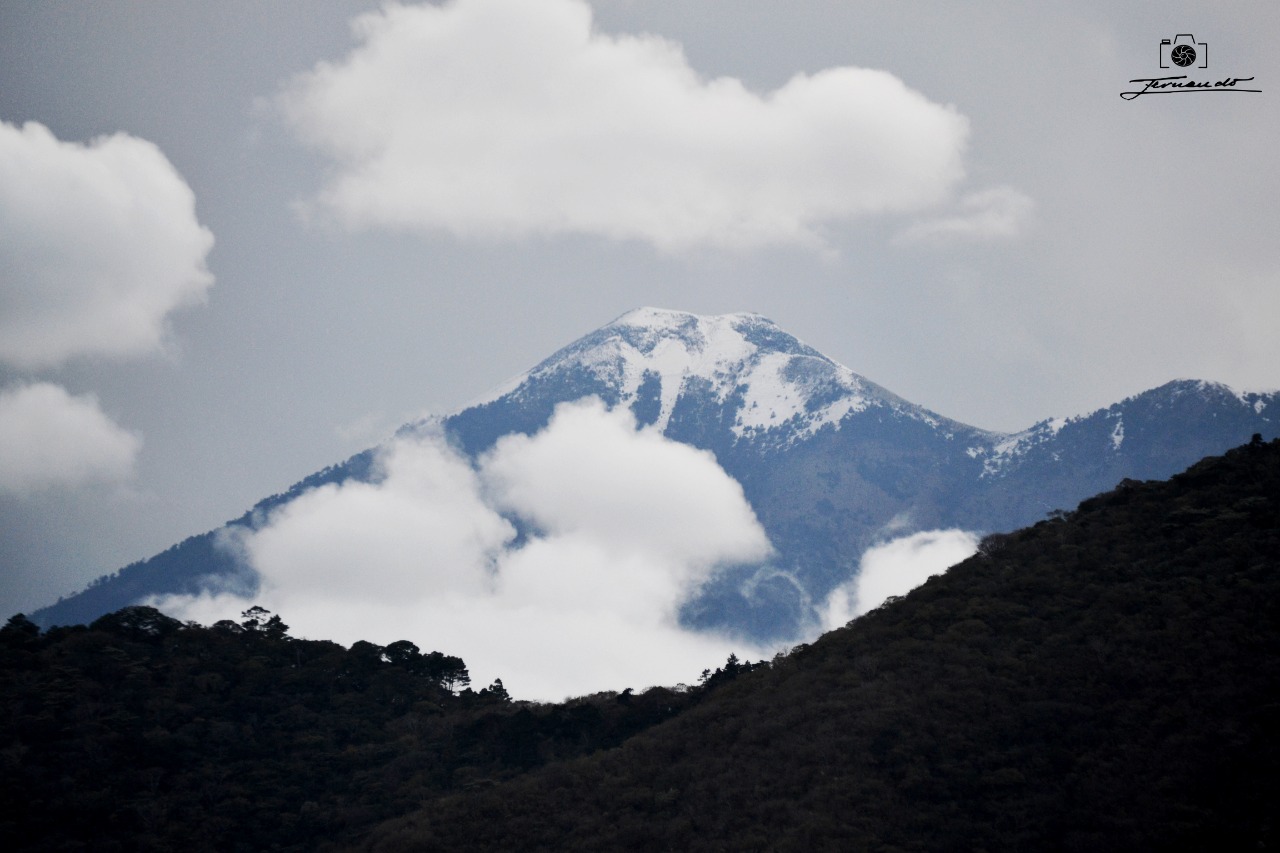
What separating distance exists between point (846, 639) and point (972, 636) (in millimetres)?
10300

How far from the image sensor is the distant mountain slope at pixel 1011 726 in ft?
137

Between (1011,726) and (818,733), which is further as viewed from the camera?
(818,733)

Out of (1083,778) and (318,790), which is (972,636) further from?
(318,790)

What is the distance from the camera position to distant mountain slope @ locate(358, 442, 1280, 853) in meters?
41.8

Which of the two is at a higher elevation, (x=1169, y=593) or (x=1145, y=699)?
(x=1169, y=593)

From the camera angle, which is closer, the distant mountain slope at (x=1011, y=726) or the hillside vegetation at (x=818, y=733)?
the distant mountain slope at (x=1011, y=726)

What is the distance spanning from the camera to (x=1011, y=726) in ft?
159

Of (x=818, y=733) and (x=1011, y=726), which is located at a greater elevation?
(x=818, y=733)

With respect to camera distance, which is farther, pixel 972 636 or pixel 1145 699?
pixel 972 636

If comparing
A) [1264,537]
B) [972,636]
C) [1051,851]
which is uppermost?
[1264,537]

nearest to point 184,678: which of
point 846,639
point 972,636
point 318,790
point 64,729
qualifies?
point 64,729

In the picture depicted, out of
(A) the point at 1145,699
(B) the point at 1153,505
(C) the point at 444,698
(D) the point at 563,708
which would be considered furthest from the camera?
(C) the point at 444,698

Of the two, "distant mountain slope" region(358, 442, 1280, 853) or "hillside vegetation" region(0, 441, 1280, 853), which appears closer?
"distant mountain slope" region(358, 442, 1280, 853)

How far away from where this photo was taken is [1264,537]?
5538cm
